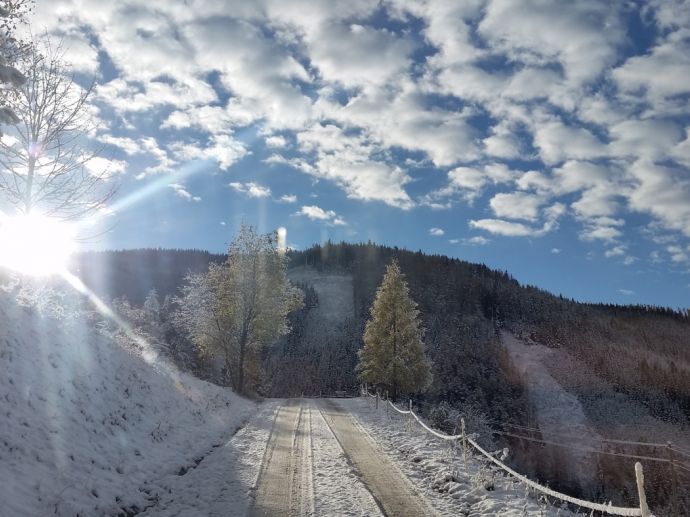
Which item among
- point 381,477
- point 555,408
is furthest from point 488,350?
point 381,477

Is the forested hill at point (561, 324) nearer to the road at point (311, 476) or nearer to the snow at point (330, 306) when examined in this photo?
the snow at point (330, 306)

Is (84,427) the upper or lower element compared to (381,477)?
upper

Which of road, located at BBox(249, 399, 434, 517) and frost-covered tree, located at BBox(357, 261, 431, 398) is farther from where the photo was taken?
frost-covered tree, located at BBox(357, 261, 431, 398)

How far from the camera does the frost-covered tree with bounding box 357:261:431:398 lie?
131 feet

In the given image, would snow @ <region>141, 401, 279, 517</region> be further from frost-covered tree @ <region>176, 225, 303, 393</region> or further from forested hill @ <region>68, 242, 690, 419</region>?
forested hill @ <region>68, 242, 690, 419</region>

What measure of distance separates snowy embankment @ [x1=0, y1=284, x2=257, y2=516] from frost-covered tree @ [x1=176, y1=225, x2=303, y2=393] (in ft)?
58.9

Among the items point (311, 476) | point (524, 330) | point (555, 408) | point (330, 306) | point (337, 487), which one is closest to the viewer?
point (337, 487)

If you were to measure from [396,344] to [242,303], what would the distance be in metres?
13.3

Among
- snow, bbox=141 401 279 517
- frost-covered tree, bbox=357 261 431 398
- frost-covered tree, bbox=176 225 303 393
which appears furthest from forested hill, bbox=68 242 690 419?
snow, bbox=141 401 279 517

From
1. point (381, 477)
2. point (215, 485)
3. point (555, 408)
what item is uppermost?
point (215, 485)

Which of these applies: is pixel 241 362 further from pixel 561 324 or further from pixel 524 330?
pixel 561 324

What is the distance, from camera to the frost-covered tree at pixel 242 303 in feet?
124

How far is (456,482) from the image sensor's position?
11.3 metres

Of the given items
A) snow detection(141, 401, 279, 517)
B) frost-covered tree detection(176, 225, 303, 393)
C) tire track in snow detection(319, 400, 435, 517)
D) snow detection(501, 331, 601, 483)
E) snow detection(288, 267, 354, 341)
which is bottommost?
snow detection(501, 331, 601, 483)
